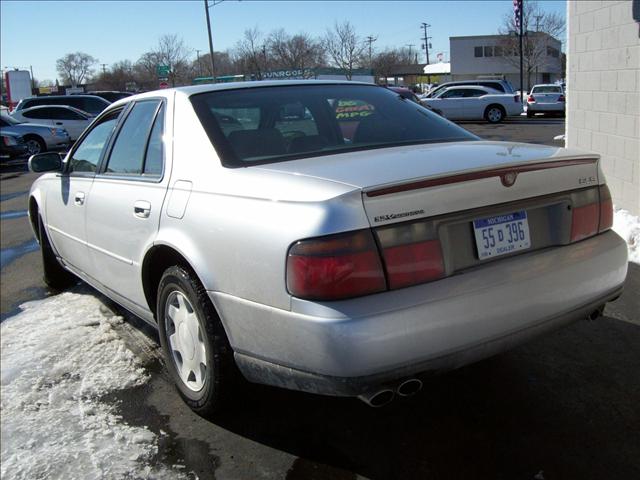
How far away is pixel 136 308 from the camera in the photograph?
141 inches

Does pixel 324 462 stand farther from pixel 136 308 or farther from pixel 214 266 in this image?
pixel 136 308

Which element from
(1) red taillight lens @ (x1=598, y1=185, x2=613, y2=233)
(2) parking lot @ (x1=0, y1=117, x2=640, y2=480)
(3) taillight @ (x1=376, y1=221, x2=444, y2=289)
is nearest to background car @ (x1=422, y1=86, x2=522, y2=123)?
(2) parking lot @ (x1=0, y1=117, x2=640, y2=480)

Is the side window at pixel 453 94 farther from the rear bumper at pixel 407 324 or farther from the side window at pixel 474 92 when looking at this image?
the rear bumper at pixel 407 324

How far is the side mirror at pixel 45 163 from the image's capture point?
4504 mm

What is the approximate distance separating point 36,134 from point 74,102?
411cm

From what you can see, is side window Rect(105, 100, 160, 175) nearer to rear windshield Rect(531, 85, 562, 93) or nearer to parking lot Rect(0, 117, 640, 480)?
parking lot Rect(0, 117, 640, 480)

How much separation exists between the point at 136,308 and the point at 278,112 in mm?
1384

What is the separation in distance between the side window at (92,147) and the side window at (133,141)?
0.22 m

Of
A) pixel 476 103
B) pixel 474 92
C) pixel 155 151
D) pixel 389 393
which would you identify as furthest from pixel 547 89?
pixel 389 393

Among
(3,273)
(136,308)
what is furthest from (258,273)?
(3,273)

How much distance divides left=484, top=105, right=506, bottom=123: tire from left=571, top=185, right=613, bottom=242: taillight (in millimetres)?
22386

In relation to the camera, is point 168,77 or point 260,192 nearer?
point 260,192

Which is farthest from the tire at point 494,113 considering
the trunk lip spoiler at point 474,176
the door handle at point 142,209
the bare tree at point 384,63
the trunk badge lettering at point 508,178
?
the bare tree at point 384,63

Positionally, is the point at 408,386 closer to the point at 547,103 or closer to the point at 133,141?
the point at 133,141
